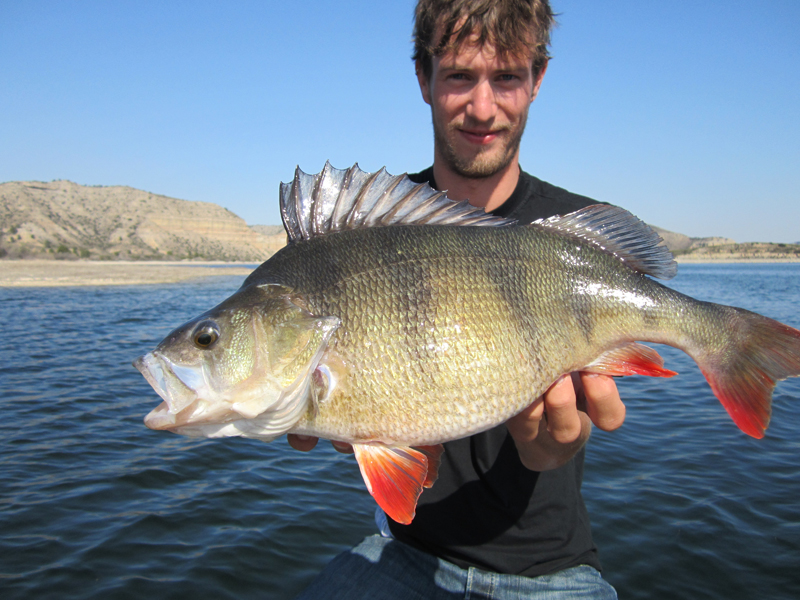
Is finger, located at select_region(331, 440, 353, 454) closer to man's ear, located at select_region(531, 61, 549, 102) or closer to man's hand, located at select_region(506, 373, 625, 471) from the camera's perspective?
man's hand, located at select_region(506, 373, 625, 471)

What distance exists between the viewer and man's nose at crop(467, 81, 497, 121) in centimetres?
297

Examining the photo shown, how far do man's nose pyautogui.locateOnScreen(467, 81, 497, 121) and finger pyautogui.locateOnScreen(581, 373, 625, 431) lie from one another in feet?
5.37

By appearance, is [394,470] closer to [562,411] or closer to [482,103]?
[562,411]

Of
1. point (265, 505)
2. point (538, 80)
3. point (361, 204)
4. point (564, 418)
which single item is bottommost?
point (265, 505)

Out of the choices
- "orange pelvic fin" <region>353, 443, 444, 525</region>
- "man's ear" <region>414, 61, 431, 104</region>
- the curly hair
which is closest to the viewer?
"orange pelvic fin" <region>353, 443, 444, 525</region>

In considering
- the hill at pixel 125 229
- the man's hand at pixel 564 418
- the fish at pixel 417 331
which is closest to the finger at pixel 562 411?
the man's hand at pixel 564 418

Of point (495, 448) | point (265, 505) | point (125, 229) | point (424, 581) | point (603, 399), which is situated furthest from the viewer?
point (125, 229)

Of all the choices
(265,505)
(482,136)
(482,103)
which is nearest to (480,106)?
(482,103)

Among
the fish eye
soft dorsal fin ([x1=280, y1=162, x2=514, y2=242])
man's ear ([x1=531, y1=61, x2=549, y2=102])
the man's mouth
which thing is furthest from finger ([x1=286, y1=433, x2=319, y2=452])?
man's ear ([x1=531, y1=61, x2=549, y2=102])

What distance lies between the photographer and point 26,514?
16.0 feet

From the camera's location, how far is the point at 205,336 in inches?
70.0

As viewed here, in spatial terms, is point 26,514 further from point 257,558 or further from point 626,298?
point 626,298

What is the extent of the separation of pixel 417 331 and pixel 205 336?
0.74 metres

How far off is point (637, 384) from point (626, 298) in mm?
9099
